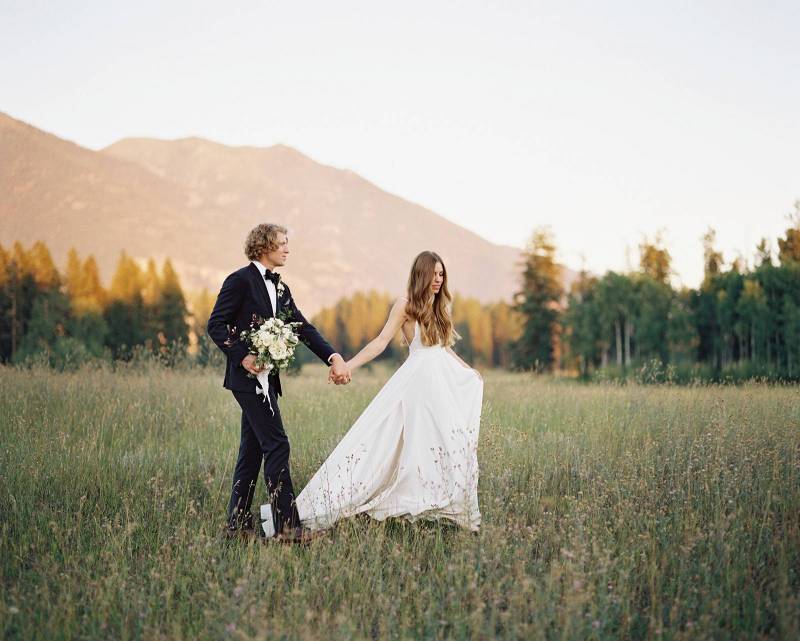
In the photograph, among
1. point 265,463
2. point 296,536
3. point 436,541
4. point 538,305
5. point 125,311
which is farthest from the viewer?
point 125,311

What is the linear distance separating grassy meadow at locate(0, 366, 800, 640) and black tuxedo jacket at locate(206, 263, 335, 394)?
1045 millimetres

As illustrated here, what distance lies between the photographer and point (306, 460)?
7453mm

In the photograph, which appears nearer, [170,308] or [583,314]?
[583,314]

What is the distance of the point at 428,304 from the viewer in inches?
233

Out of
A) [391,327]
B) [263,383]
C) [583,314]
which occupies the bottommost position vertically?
[263,383]

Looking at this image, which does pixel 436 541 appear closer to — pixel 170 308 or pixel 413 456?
pixel 413 456

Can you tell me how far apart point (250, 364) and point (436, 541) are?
203cm

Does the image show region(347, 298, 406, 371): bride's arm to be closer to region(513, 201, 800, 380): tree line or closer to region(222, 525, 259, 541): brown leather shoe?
region(222, 525, 259, 541): brown leather shoe

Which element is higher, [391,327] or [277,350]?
[391,327]

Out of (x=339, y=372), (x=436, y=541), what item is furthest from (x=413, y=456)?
(x=339, y=372)

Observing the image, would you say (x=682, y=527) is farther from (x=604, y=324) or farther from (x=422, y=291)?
(x=604, y=324)

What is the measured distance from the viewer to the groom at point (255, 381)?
534 centimetres

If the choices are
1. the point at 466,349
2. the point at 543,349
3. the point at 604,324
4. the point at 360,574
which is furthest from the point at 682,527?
the point at 466,349

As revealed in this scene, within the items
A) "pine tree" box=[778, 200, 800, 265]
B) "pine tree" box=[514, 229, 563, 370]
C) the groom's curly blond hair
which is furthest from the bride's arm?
"pine tree" box=[514, 229, 563, 370]
